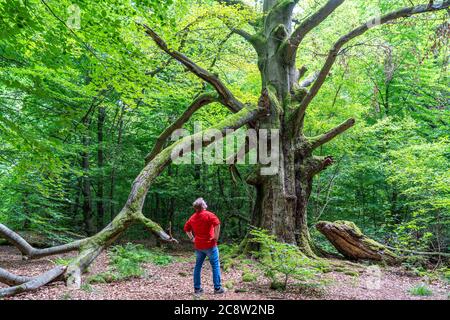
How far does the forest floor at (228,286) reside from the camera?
17.5 ft

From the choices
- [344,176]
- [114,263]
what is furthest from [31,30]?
[344,176]

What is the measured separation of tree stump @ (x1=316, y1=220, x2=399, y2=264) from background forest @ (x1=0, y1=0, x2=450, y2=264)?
1.99ft

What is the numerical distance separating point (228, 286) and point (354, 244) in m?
4.88

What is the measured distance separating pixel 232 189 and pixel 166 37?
31.5ft

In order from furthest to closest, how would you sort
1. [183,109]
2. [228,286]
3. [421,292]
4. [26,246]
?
1. [183,109]
2. [421,292]
3. [228,286]
4. [26,246]

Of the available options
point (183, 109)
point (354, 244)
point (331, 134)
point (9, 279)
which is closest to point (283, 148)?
point (331, 134)

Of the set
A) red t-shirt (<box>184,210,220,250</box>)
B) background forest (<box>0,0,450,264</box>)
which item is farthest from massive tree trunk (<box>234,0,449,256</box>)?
red t-shirt (<box>184,210,220,250</box>)

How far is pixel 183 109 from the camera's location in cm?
1405

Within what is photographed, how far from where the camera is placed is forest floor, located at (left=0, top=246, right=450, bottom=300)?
5.34m

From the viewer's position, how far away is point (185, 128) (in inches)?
561

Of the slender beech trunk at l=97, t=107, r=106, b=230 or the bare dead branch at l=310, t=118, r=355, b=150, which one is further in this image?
the slender beech trunk at l=97, t=107, r=106, b=230

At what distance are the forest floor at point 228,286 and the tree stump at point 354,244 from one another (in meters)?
0.53

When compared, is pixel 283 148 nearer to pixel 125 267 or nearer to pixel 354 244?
pixel 354 244

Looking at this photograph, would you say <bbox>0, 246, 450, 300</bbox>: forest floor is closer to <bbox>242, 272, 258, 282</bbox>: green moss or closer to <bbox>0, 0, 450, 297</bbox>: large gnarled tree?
<bbox>242, 272, 258, 282</bbox>: green moss
